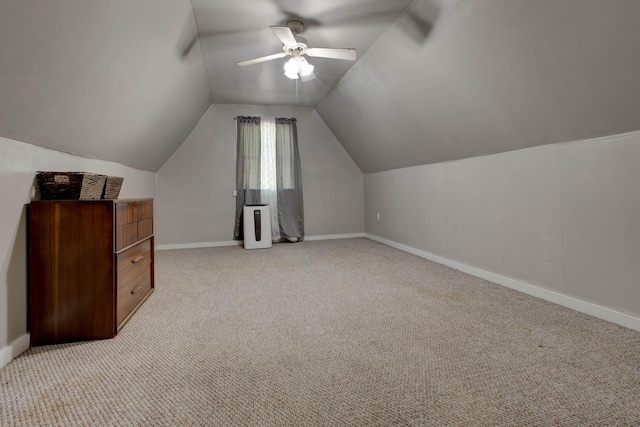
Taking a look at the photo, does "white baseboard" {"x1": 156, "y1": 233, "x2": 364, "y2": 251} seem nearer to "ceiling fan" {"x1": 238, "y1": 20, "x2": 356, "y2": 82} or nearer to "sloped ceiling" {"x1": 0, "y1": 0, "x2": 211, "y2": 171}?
"sloped ceiling" {"x1": 0, "y1": 0, "x2": 211, "y2": 171}

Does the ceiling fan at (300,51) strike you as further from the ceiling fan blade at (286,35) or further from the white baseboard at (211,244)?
the white baseboard at (211,244)

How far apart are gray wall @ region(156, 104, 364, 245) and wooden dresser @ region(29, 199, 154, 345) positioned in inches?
131

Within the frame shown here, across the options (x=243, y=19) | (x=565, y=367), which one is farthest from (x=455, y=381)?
(x=243, y=19)

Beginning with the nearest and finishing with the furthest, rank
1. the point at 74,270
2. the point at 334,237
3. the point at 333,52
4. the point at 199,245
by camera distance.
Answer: the point at 74,270 < the point at 333,52 < the point at 199,245 < the point at 334,237

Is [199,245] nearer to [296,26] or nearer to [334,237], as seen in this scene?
[334,237]

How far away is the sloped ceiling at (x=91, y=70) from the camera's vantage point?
1367 millimetres

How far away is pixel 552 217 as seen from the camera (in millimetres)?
2391

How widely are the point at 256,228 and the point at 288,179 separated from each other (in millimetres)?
1107

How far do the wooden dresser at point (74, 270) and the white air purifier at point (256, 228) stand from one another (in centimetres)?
297

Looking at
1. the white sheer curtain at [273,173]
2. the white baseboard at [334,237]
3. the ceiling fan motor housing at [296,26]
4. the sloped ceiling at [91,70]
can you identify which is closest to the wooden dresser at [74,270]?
the sloped ceiling at [91,70]

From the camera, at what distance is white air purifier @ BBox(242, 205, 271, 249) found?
4891mm

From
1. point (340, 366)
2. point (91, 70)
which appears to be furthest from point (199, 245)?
point (340, 366)

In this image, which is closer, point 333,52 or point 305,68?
point 333,52

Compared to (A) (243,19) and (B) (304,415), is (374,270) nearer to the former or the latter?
(B) (304,415)
